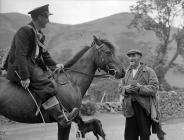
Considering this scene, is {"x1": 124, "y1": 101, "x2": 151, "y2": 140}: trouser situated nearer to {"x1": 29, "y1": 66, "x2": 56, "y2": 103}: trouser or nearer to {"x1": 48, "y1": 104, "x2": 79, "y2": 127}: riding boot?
{"x1": 48, "y1": 104, "x2": 79, "y2": 127}: riding boot

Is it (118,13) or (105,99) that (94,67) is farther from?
(118,13)

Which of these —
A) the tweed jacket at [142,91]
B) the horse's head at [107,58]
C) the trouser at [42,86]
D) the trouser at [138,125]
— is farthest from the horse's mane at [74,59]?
the trouser at [138,125]

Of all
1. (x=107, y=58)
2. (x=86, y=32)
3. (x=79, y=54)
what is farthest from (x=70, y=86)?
(x=86, y=32)

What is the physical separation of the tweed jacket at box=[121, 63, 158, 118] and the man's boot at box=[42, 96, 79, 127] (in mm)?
1003

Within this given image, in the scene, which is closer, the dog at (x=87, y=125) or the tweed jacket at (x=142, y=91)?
the tweed jacket at (x=142, y=91)

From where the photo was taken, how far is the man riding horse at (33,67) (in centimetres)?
539

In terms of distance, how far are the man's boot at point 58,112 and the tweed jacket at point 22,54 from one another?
559 mm

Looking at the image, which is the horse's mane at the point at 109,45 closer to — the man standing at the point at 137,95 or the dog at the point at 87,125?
the man standing at the point at 137,95

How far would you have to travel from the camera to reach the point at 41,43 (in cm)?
584

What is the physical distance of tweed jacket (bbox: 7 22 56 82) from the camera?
17.6 ft

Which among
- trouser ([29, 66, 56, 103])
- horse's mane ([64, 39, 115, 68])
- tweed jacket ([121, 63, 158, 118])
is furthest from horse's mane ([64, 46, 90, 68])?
tweed jacket ([121, 63, 158, 118])

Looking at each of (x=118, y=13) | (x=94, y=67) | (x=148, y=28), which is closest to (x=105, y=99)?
(x=148, y=28)

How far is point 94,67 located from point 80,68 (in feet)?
0.98

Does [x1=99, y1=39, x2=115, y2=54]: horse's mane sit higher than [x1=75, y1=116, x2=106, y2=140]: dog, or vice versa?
[x1=99, y1=39, x2=115, y2=54]: horse's mane
